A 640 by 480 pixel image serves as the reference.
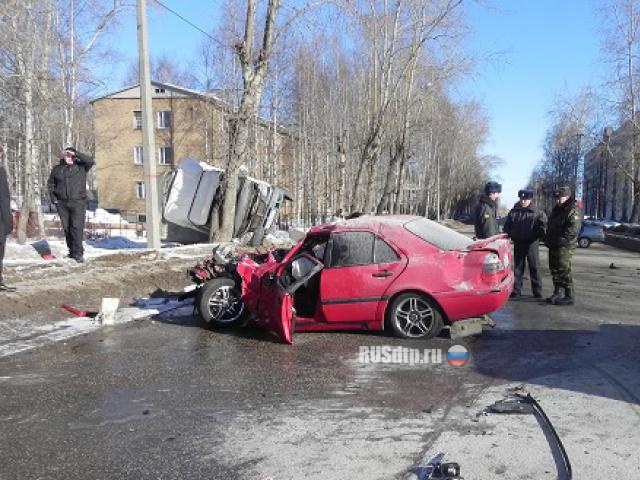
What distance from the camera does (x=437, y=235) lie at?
6879 millimetres

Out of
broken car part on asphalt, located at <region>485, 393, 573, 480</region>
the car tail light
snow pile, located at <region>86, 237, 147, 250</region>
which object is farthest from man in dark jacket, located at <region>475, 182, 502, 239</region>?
snow pile, located at <region>86, 237, 147, 250</region>

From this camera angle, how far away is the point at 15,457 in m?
3.48

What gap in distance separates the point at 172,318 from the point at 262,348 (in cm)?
228

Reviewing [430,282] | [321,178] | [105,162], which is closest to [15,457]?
[430,282]

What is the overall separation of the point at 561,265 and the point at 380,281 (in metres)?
3.45

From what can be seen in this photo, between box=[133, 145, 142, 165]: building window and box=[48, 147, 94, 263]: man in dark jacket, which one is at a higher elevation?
box=[133, 145, 142, 165]: building window

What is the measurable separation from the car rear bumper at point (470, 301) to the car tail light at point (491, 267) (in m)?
0.13

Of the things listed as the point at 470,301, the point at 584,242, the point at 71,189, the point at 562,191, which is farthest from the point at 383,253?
the point at 584,242

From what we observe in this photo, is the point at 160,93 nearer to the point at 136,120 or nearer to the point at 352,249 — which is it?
the point at 136,120

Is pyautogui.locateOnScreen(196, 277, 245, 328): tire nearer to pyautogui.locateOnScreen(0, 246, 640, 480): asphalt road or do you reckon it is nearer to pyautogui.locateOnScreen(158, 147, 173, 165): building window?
pyautogui.locateOnScreen(0, 246, 640, 480): asphalt road

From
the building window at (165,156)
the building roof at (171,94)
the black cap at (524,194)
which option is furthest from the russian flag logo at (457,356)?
the building window at (165,156)

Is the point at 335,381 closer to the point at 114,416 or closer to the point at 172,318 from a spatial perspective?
the point at 114,416

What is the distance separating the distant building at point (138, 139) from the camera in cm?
4575

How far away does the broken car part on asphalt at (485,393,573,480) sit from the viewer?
3.25m
